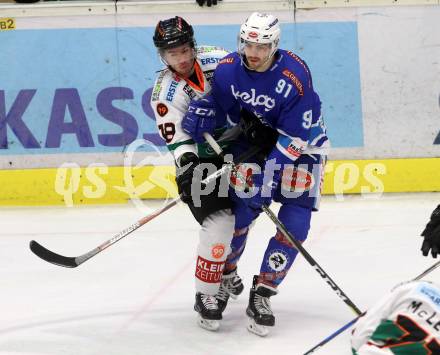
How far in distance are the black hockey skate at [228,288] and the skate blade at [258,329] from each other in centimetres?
21

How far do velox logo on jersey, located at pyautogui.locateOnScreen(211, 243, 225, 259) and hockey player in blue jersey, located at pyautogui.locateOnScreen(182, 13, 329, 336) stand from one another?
0.60 ft

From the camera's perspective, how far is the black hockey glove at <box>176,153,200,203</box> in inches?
150

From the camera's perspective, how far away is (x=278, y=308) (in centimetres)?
414

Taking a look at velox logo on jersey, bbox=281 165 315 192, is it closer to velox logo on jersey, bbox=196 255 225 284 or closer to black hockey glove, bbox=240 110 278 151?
black hockey glove, bbox=240 110 278 151

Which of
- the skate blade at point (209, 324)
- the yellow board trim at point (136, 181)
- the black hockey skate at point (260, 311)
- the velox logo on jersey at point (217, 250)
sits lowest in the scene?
the yellow board trim at point (136, 181)

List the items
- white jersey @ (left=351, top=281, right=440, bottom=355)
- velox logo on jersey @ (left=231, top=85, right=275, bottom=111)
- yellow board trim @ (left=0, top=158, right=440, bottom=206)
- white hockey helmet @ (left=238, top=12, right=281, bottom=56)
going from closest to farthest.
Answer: white jersey @ (left=351, top=281, right=440, bottom=355) → white hockey helmet @ (left=238, top=12, right=281, bottom=56) → velox logo on jersey @ (left=231, top=85, right=275, bottom=111) → yellow board trim @ (left=0, top=158, right=440, bottom=206)

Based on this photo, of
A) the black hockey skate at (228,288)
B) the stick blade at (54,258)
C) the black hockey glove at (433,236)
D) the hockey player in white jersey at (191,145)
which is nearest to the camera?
the black hockey glove at (433,236)

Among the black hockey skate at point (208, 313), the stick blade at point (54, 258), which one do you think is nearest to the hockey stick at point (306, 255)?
the black hockey skate at point (208, 313)

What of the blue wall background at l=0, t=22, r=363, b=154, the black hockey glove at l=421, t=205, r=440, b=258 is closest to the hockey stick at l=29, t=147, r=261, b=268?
the black hockey glove at l=421, t=205, r=440, b=258

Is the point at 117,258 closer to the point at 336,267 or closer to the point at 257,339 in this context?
the point at 336,267

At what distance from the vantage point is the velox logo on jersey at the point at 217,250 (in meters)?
3.85

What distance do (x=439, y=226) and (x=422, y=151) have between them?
13.0 feet

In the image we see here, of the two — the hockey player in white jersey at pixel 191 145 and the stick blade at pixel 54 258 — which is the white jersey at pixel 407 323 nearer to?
the hockey player in white jersey at pixel 191 145

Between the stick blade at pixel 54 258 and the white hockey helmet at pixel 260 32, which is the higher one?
the white hockey helmet at pixel 260 32
